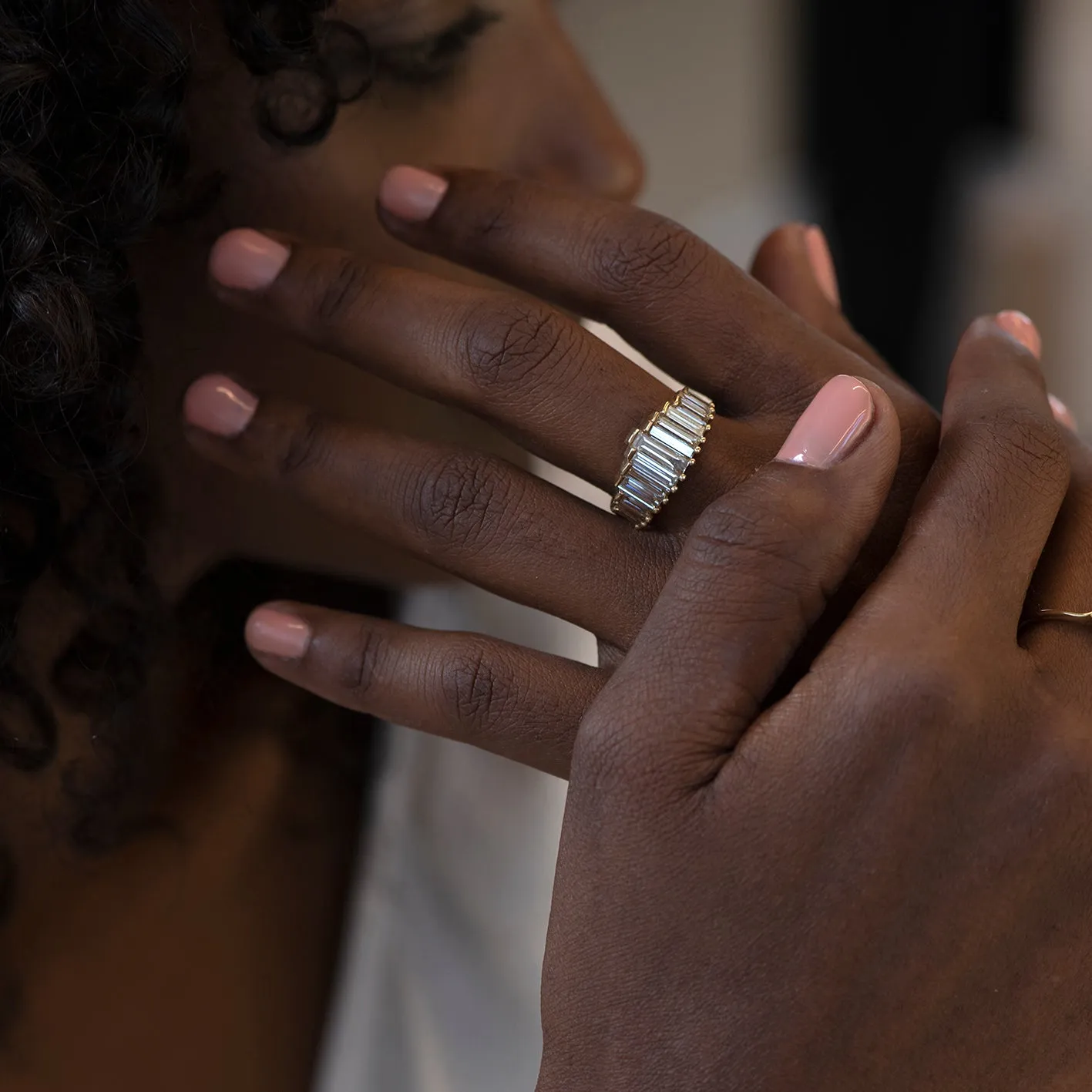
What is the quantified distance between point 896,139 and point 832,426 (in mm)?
1815

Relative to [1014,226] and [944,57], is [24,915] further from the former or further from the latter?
[1014,226]

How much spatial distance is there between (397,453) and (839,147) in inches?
69.9

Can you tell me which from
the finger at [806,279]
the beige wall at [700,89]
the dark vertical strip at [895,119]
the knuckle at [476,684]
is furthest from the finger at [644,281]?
the beige wall at [700,89]

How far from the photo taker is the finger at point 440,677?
2.17ft

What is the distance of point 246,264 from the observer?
0.70 m

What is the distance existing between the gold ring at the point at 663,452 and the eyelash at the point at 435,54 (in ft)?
1.15

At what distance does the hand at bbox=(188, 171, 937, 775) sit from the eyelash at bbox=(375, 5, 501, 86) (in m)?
0.14

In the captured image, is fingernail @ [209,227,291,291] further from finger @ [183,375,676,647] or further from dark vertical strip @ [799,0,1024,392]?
dark vertical strip @ [799,0,1024,392]

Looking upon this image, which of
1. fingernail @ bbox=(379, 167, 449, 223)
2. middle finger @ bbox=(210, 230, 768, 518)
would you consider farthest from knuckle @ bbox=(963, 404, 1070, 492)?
fingernail @ bbox=(379, 167, 449, 223)

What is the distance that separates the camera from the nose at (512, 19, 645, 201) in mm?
867

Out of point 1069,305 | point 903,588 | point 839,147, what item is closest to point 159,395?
point 903,588

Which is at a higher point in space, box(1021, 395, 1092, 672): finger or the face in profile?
box(1021, 395, 1092, 672): finger

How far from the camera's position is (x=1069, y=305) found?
2383 millimetres

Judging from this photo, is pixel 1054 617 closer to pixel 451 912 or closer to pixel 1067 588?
pixel 1067 588
